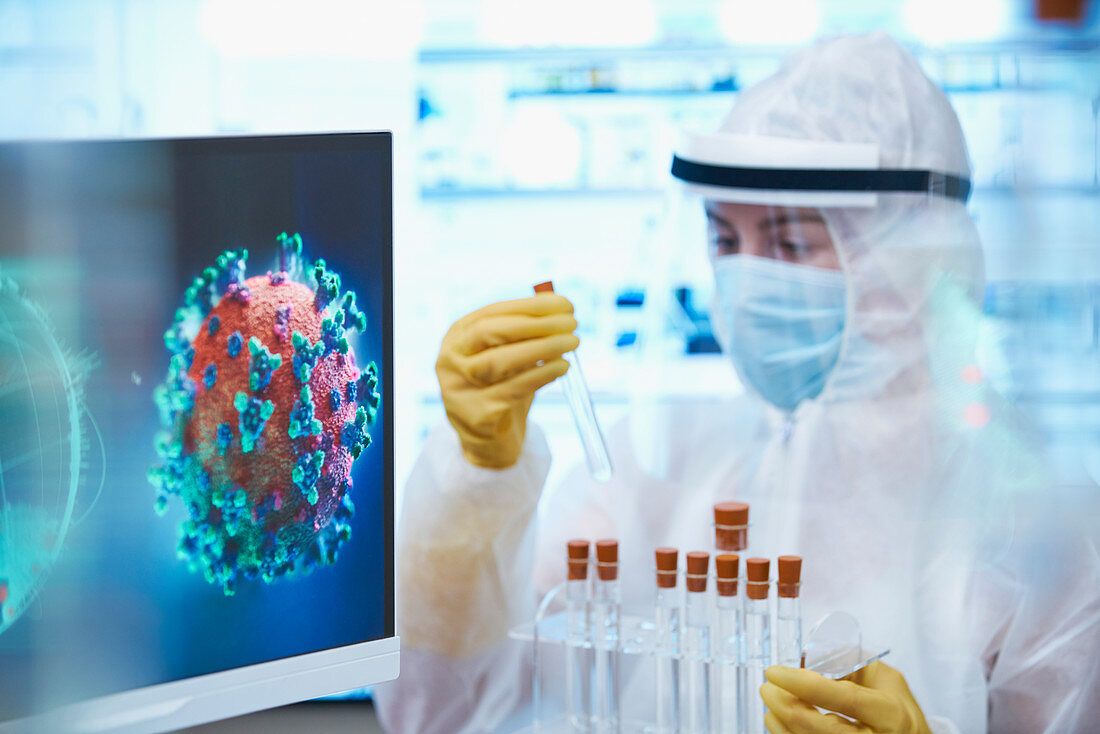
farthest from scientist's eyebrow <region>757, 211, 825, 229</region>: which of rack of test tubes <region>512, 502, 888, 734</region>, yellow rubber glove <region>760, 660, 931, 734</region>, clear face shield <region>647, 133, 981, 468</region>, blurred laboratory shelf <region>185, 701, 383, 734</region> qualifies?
blurred laboratory shelf <region>185, 701, 383, 734</region>

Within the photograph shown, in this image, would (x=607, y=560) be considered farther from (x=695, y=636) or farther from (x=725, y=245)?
(x=725, y=245)

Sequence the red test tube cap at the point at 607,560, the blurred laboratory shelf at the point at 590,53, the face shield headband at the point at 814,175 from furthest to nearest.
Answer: the blurred laboratory shelf at the point at 590,53, the face shield headband at the point at 814,175, the red test tube cap at the point at 607,560

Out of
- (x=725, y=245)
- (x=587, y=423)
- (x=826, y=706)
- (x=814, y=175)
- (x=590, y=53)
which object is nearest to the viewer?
(x=826, y=706)

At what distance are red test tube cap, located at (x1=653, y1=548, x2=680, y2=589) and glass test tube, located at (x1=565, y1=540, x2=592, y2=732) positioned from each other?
83mm

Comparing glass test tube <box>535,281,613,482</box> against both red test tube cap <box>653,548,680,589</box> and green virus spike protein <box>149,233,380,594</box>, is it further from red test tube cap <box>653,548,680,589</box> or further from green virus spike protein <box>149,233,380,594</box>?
green virus spike protein <box>149,233,380,594</box>

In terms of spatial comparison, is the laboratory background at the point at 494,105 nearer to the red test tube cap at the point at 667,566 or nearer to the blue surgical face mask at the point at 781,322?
the blue surgical face mask at the point at 781,322

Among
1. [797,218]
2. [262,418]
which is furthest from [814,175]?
[262,418]

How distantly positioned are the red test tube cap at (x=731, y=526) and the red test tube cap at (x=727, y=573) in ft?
0.11

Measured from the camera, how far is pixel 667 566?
908 mm

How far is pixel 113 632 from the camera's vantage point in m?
0.63

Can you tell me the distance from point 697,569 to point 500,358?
0.31 metres

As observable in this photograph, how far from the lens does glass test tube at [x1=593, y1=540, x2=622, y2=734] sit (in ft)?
3.08

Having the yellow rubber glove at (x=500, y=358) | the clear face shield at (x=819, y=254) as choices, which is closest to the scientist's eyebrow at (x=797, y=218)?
Result: the clear face shield at (x=819, y=254)

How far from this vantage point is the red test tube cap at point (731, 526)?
0.90 meters
